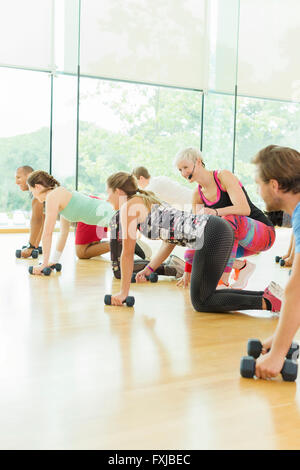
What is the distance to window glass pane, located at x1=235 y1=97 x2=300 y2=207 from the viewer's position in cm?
845

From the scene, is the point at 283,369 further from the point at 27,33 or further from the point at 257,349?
the point at 27,33

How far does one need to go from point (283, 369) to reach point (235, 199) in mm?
1536

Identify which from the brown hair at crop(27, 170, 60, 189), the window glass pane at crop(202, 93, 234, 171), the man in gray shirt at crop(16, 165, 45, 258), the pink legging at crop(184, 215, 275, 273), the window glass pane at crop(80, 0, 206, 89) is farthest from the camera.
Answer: the window glass pane at crop(202, 93, 234, 171)

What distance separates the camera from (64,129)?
7246 millimetres

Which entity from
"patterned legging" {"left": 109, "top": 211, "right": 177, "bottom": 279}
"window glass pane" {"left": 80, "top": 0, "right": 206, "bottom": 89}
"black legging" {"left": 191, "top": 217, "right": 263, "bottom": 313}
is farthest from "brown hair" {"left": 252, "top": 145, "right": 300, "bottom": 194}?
"window glass pane" {"left": 80, "top": 0, "right": 206, "bottom": 89}

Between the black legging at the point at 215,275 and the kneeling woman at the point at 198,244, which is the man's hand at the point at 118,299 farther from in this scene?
the black legging at the point at 215,275

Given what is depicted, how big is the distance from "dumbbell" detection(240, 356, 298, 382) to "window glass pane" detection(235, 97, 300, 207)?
654cm

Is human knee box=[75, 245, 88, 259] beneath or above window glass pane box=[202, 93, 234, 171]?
beneath

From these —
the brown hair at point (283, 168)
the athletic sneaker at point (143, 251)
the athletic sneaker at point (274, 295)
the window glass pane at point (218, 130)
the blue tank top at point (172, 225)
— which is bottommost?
the athletic sneaker at point (143, 251)

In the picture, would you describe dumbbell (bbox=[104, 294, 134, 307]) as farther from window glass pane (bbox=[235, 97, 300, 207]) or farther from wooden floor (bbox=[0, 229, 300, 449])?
window glass pane (bbox=[235, 97, 300, 207])

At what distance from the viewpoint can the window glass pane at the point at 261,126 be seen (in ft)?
27.7

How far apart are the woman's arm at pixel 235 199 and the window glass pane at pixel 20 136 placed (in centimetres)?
458

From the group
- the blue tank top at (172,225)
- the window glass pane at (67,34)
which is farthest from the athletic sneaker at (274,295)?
the window glass pane at (67,34)

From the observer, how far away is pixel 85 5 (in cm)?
737
